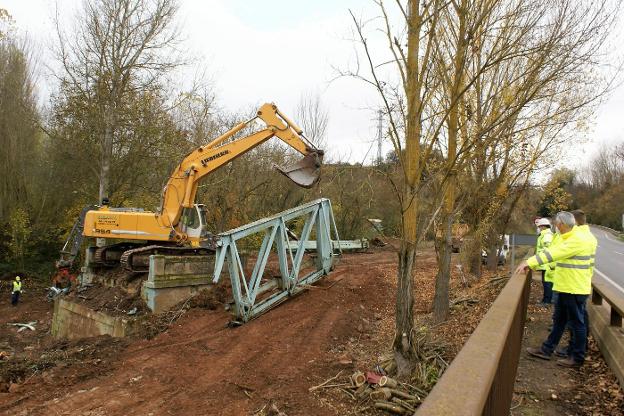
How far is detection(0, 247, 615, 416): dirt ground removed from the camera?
5.81 metres

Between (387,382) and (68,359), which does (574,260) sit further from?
(68,359)

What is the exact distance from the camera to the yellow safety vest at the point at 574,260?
5293mm

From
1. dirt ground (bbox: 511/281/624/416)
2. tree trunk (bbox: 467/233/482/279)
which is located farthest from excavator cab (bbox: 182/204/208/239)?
dirt ground (bbox: 511/281/624/416)

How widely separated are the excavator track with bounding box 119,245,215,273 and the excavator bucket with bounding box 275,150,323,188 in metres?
3.56

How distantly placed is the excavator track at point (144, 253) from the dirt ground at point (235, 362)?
89 centimetres

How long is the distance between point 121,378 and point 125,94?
1389cm

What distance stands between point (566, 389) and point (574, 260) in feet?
4.71

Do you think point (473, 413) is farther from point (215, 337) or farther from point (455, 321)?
point (215, 337)

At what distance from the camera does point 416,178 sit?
16.7 ft

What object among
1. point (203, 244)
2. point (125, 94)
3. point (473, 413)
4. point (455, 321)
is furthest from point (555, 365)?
point (125, 94)

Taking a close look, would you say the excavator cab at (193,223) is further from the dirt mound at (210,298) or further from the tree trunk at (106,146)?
the tree trunk at (106,146)

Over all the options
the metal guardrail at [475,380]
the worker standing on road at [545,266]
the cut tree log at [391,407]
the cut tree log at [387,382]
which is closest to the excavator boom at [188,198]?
the worker standing on road at [545,266]

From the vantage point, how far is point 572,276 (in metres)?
5.37

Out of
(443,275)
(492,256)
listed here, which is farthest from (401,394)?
(492,256)
